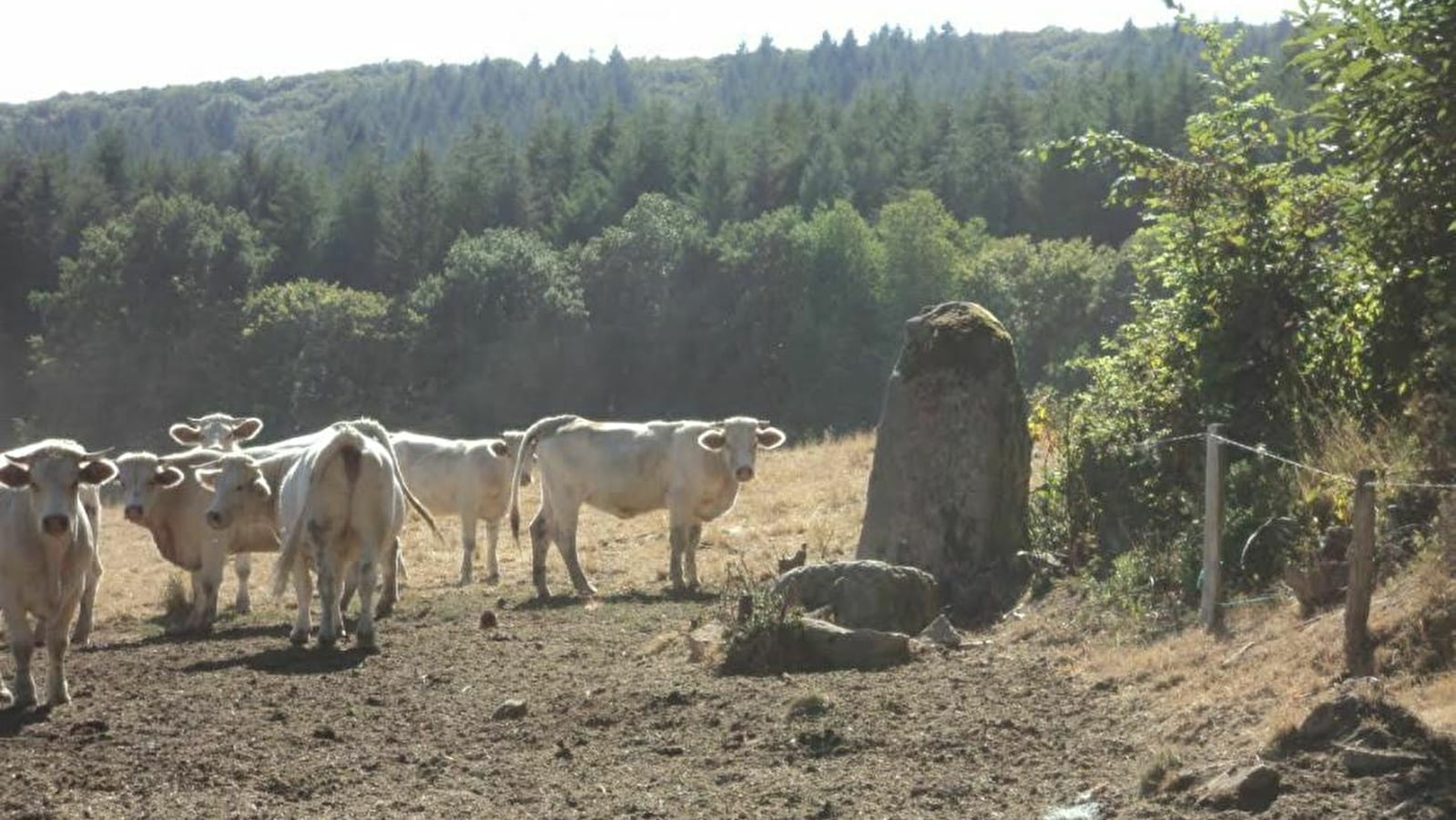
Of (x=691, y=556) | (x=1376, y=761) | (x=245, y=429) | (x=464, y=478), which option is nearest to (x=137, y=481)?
(x=245, y=429)

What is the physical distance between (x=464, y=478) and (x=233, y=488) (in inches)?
279

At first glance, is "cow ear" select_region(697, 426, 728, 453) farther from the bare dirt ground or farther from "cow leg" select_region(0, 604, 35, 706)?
"cow leg" select_region(0, 604, 35, 706)

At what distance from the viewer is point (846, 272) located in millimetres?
81875

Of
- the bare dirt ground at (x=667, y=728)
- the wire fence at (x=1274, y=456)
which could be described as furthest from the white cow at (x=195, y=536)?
the wire fence at (x=1274, y=456)

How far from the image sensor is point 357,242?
102125mm

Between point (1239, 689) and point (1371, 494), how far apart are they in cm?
143

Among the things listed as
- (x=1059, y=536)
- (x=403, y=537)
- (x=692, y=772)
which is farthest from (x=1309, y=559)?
(x=403, y=537)

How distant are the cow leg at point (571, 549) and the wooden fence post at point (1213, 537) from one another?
313 inches

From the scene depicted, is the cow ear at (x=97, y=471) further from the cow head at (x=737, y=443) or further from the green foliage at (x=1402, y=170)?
the green foliage at (x=1402, y=170)

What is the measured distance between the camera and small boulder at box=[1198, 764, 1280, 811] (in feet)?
29.5

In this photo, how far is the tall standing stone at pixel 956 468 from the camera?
1680 cm

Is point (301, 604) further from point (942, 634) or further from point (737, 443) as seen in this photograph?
point (737, 443)

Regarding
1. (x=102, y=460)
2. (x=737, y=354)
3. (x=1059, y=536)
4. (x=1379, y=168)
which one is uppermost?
(x=1379, y=168)

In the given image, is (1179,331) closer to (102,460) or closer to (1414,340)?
(1414,340)
